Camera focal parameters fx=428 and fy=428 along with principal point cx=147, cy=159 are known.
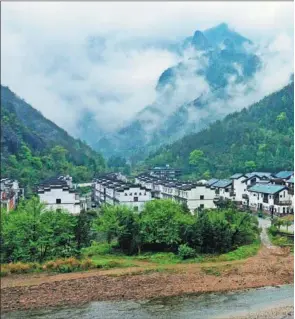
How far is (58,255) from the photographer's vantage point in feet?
43.7

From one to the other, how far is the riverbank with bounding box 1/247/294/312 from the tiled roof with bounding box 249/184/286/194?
9552 mm

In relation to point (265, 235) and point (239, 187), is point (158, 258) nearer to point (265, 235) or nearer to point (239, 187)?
point (265, 235)

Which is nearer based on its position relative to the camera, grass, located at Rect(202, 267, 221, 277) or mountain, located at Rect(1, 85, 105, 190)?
grass, located at Rect(202, 267, 221, 277)

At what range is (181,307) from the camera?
10.1m

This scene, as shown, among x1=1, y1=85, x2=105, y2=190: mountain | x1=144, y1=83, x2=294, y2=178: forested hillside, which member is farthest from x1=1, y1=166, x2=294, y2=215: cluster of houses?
x1=144, y1=83, x2=294, y2=178: forested hillside

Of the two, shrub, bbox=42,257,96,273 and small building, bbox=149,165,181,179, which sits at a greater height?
small building, bbox=149,165,181,179

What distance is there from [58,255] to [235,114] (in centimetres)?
3972

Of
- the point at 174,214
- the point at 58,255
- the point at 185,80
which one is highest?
the point at 185,80

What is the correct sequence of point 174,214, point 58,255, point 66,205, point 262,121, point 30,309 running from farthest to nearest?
point 262,121 < point 66,205 < point 174,214 < point 58,255 < point 30,309

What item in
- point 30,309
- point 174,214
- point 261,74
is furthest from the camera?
point 261,74

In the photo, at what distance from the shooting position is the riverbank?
35.2 ft

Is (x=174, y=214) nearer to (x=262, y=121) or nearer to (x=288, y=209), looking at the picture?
(x=288, y=209)

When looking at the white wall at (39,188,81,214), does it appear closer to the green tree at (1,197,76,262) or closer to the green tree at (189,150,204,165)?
the green tree at (1,197,76,262)

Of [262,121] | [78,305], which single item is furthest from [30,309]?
[262,121]
